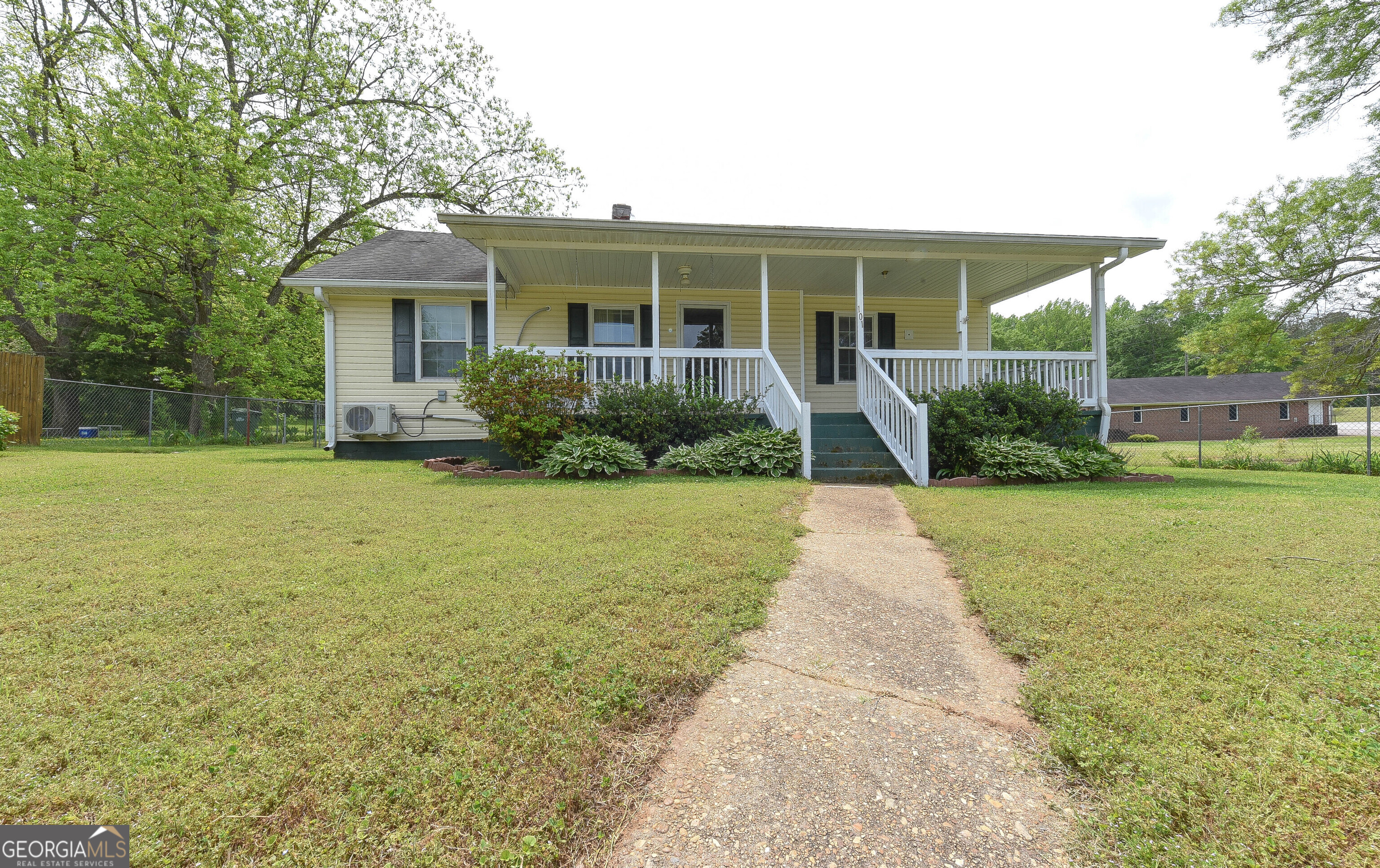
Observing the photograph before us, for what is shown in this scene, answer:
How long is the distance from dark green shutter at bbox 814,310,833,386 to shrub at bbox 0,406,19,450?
13690 millimetres

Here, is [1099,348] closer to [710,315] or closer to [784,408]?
[784,408]

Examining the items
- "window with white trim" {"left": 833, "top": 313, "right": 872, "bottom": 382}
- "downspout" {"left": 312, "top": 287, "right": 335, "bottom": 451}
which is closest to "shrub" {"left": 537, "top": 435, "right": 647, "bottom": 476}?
"downspout" {"left": 312, "top": 287, "right": 335, "bottom": 451}

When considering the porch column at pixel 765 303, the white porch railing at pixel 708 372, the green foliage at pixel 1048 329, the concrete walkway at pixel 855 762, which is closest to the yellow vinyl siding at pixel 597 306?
the porch column at pixel 765 303

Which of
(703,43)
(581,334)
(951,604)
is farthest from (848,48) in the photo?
(951,604)

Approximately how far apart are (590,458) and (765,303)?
11.9 ft

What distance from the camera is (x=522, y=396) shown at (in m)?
7.52

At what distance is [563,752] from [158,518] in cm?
478

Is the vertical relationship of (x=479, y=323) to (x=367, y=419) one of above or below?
above

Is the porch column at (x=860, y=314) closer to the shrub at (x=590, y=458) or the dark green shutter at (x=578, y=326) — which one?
the shrub at (x=590, y=458)

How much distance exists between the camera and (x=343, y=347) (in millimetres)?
9844

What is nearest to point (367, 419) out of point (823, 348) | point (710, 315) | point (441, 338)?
point (441, 338)

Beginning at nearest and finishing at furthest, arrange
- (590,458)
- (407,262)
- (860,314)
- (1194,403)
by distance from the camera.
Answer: (590,458) → (860,314) → (407,262) → (1194,403)

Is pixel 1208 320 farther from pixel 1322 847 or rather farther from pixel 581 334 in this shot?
pixel 1322 847

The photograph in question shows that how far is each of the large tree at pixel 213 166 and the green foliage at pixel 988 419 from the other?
14527 millimetres
